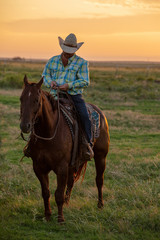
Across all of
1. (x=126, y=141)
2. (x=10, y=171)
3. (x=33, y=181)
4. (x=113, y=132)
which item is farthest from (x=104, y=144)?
(x=113, y=132)

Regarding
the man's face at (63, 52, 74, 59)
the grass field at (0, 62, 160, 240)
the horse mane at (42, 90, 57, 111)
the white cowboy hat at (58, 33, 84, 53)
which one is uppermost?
the white cowboy hat at (58, 33, 84, 53)

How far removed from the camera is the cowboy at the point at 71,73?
17.9 ft

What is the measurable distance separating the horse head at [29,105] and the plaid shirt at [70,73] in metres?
0.94

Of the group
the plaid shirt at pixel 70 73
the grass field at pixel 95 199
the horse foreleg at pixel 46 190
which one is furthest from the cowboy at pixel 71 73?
the horse foreleg at pixel 46 190

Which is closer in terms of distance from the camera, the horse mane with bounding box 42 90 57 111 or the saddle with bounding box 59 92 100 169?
the horse mane with bounding box 42 90 57 111

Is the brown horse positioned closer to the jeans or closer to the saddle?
the saddle

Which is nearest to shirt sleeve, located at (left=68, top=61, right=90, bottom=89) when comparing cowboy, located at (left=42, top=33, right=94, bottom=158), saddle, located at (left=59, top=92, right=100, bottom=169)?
cowboy, located at (left=42, top=33, right=94, bottom=158)

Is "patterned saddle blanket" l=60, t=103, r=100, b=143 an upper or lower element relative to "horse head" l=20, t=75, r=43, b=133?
lower

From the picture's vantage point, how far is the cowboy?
5465 mm

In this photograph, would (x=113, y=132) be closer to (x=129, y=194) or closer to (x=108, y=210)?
(x=129, y=194)

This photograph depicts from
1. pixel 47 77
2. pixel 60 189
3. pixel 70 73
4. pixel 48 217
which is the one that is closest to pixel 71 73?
pixel 70 73

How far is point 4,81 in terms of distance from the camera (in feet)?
94.4

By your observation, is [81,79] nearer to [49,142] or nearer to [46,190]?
[49,142]

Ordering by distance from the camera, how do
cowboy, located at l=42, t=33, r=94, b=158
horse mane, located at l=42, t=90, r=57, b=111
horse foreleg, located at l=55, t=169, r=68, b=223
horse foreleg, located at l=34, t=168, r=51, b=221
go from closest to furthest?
horse foreleg, located at l=55, t=169, r=68, b=223
horse mane, located at l=42, t=90, r=57, b=111
horse foreleg, located at l=34, t=168, r=51, b=221
cowboy, located at l=42, t=33, r=94, b=158
